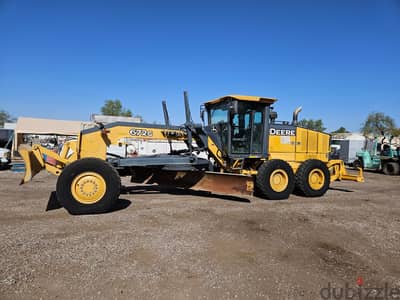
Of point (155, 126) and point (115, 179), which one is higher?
point (155, 126)

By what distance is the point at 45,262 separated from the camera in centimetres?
306

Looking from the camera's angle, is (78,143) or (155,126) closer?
(78,143)

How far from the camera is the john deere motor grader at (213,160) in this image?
16.5 feet

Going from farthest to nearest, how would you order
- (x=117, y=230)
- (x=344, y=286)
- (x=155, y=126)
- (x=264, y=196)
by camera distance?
(x=264, y=196)
(x=155, y=126)
(x=117, y=230)
(x=344, y=286)

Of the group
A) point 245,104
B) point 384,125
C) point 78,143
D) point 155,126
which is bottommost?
point 78,143

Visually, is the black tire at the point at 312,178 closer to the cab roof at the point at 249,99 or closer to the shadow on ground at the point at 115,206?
the cab roof at the point at 249,99

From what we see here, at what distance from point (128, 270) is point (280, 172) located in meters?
4.95

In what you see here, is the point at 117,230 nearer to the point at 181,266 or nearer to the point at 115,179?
the point at 115,179

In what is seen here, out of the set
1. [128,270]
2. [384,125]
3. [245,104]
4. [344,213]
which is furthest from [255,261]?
[384,125]

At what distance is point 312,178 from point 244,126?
247 centimetres

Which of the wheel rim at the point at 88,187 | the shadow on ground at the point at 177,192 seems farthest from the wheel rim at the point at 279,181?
the wheel rim at the point at 88,187

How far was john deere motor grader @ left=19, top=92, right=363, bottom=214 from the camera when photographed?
199 inches

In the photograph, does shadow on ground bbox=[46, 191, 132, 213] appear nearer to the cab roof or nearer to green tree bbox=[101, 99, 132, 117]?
the cab roof

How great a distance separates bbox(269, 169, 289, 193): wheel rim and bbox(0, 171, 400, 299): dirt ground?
3.36 feet
